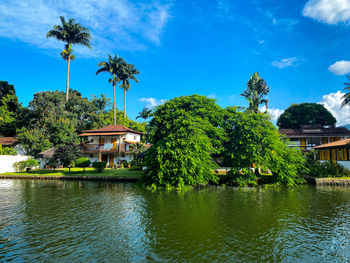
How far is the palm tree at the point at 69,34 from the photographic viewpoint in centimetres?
4653

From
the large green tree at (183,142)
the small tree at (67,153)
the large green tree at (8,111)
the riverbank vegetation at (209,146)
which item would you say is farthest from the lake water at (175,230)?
the large green tree at (8,111)

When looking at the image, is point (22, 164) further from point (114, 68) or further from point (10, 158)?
Result: point (114, 68)

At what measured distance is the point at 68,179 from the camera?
27.8 metres

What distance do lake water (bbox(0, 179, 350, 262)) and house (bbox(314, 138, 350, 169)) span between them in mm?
11823

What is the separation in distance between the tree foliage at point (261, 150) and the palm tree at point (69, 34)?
126 ft

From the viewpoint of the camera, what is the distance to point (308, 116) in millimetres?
56688

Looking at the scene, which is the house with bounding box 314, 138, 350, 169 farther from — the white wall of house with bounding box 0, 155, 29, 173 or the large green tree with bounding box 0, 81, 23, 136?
the large green tree with bounding box 0, 81, 23, 136

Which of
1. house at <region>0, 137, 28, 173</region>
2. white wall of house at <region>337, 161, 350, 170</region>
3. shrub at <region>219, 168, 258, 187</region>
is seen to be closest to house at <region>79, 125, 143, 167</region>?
house at <region>0, 137, 28, 173</region>

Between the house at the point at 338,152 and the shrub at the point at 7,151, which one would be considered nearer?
the house at the point at 338,152

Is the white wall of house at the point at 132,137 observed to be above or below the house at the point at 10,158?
above

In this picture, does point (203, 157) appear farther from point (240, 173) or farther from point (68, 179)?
point (68, 179)

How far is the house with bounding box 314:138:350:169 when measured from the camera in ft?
79.4

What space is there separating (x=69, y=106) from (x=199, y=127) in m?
35.5

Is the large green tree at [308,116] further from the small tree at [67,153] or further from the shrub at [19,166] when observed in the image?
the shrub at [19,166]
